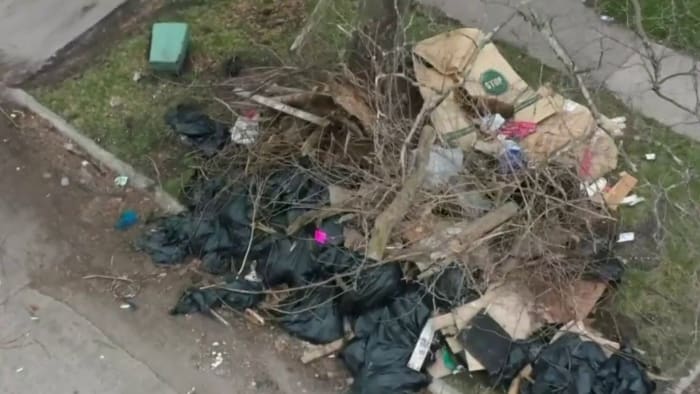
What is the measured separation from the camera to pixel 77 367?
5340 mm

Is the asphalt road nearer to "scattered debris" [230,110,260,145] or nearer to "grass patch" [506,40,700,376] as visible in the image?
"scattered debris" [230,110,260,145]

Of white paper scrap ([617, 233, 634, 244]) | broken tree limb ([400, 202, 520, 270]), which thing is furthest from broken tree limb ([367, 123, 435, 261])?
white paper scrap ([617, 233, 634, 244])

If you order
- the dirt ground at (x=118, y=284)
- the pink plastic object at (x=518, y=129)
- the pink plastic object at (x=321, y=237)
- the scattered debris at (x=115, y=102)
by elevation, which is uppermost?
the pink plastic object at (x=518, y=129)

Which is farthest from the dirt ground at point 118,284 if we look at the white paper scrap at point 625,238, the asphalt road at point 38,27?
the white paper scrap at point 625,238

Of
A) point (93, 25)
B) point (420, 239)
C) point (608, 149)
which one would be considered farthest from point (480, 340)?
point (93, 25)

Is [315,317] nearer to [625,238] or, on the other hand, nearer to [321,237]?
[321,237]

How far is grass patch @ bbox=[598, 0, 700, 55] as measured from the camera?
6.90 m

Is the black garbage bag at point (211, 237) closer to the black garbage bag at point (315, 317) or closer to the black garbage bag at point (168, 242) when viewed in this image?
the black garbage bag at point (168, 242)

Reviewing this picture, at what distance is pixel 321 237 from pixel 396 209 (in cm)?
50

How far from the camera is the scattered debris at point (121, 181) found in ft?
20.7

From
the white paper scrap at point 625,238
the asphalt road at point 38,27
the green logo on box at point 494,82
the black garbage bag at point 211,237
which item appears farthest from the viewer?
the asphalt road at point 38,27

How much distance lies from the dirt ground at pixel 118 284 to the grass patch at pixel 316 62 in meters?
0.34

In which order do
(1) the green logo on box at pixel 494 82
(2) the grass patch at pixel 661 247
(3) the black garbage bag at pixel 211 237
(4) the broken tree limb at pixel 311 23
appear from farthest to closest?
(4) the broken tree limb at pixel 311 23, (1) the green logo on box at pixel 494 82, (3) the black garbage bag at pixel 211 237, (2) the grass patch at pixel 661 247

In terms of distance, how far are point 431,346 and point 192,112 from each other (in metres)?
2.47
